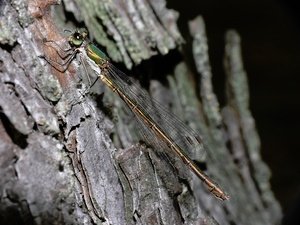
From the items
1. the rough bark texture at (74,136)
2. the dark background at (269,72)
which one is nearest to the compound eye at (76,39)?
the rough bark texture at (74,136)

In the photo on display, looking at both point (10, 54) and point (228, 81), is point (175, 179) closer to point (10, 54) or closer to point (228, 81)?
point (10, 54)

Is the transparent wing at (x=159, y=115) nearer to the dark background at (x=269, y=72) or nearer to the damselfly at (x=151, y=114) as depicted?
the damselfly at (x=151, y=114)

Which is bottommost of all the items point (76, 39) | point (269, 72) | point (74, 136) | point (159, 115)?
point (269, 72)

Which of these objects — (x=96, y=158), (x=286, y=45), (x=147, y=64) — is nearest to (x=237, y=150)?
(x=147, y=64)

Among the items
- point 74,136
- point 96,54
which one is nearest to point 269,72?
point 96,54

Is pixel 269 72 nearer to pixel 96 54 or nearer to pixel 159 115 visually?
pixel 159 115

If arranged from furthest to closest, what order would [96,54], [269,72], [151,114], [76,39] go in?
1. [269,72]
2. [151,114]
3. [96,54]
4. [76,39]

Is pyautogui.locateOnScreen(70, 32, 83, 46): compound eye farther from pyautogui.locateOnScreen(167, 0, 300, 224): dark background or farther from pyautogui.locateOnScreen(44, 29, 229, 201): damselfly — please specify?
pyautogui.locateOnScreen(167, 0, 300, 224): dark background
